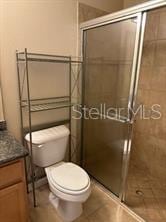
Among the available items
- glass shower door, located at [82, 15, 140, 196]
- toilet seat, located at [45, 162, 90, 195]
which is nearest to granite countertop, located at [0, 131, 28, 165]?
toilet seat, located at [45, 162, 90, 195]

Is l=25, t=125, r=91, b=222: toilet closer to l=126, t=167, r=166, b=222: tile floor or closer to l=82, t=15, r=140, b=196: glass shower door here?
l=82, t=15, r=140, b=196: glass shower door

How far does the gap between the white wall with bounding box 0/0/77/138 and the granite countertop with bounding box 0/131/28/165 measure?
0.34 metres

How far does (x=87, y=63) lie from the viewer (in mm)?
1996

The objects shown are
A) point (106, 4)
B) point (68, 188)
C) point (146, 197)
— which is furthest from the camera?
point (106, 4)

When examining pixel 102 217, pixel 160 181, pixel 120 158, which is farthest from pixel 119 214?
pixel 160 181

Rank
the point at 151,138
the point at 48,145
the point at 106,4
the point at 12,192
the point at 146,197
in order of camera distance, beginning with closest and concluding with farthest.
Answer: the point at 12,192
the point at 48,145
the point at 146,197
the point at 106,4
the point at 151,138

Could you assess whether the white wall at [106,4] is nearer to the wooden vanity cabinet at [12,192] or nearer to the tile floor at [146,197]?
the wooden vanity cabinet at [12,192]

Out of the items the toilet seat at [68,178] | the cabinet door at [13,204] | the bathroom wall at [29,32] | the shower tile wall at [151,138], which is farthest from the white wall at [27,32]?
the shower tile wall at [151,138]

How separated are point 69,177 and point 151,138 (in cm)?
129

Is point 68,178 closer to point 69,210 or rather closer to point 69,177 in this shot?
point 69,177

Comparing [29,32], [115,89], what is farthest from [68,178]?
[29,32]

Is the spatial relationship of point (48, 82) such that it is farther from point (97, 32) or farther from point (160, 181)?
point (160, 181)

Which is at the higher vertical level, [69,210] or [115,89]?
[115,89]

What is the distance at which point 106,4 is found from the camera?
7.06 feet
